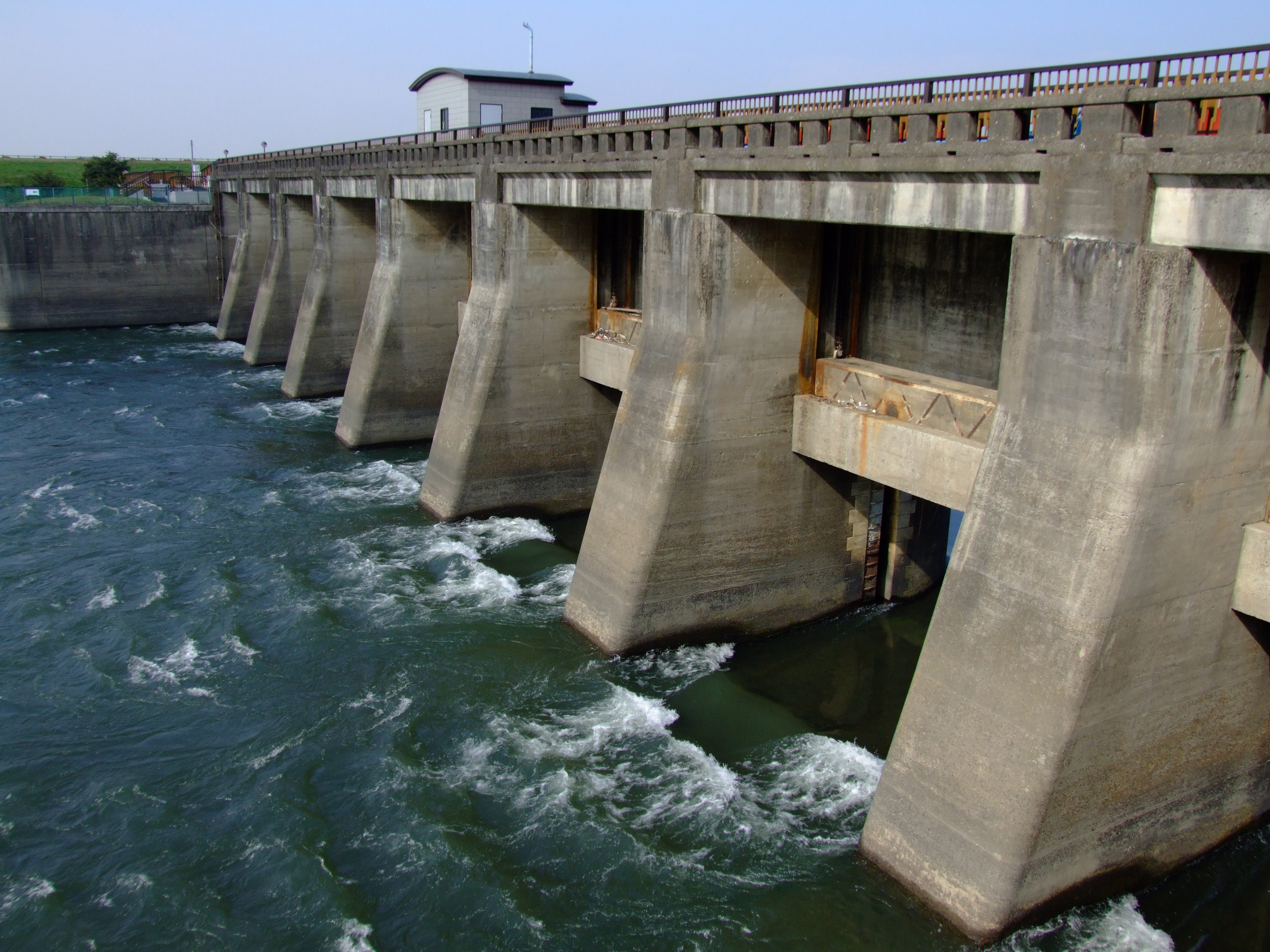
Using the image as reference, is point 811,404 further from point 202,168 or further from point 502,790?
point 202,168

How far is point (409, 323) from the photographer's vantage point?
30.8 meters

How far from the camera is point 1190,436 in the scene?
11.0 metres

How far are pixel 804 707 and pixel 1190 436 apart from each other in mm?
7884

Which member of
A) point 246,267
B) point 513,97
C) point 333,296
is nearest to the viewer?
point 333,296

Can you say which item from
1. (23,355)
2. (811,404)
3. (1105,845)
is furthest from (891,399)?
(23,355)

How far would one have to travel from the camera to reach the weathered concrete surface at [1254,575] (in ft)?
38.1

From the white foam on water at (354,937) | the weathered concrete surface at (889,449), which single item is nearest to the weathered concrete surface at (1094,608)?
the weathered concrete surface at (889,449)

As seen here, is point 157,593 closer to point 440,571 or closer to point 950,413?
point 440,571

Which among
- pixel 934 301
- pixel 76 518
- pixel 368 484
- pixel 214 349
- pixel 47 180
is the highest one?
pixel 47 180

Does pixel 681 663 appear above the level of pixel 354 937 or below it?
above

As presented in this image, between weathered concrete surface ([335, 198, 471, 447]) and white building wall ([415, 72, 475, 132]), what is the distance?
6928 millimetres

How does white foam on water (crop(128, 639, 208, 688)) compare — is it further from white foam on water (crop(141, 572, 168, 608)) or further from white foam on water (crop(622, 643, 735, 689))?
white foam on water (crop(622, 643, 735, 689))

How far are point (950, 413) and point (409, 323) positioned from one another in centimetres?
1903

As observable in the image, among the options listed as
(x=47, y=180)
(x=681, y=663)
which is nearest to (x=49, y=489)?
(x=681, y=663)
